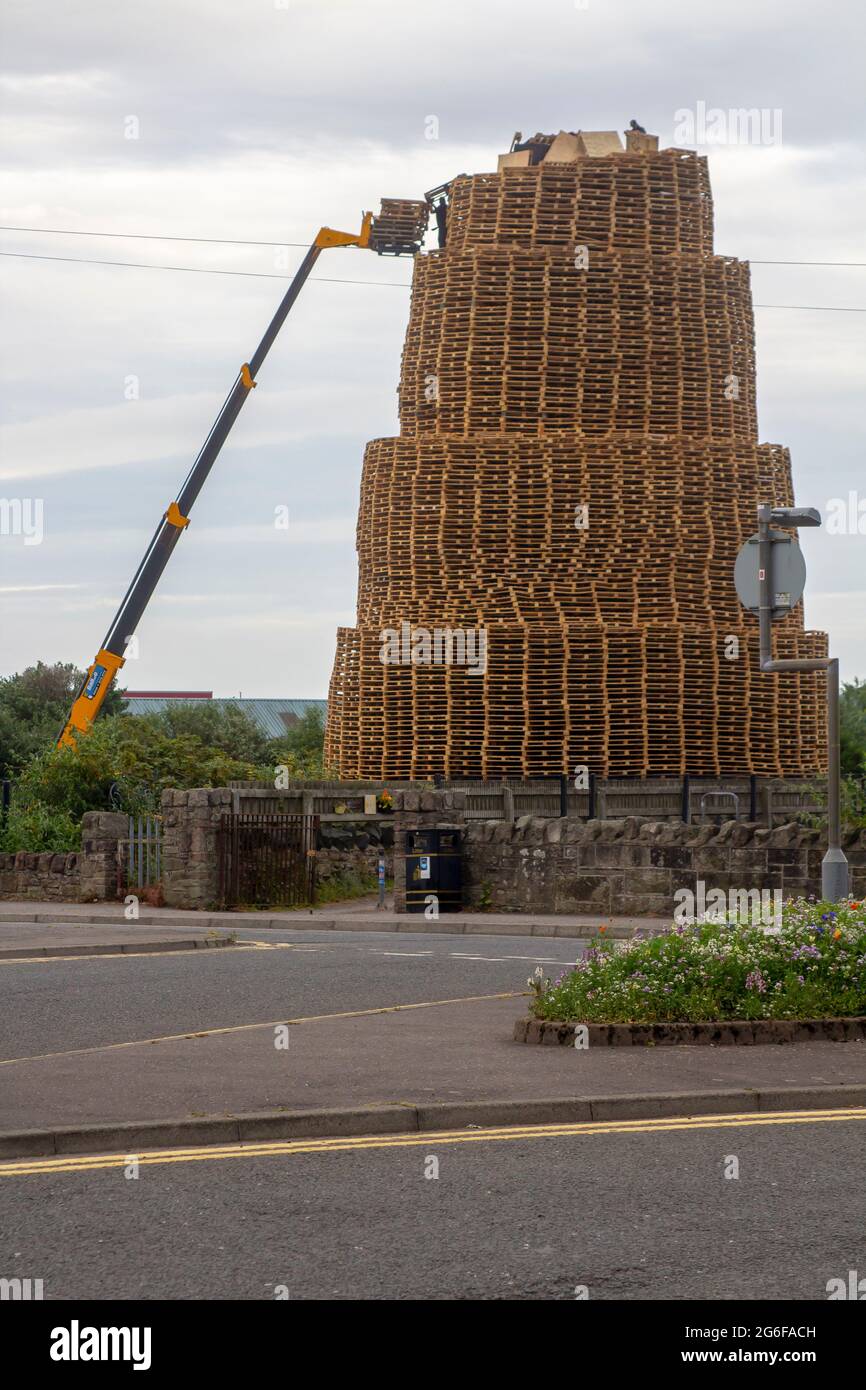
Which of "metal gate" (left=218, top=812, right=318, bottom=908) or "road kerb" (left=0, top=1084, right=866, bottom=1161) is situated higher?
"metal gate" (left=218, top=812, right=318, bottom=908)

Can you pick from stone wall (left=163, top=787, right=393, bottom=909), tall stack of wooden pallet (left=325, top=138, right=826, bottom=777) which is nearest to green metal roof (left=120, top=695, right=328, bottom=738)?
tall stack of wooden pallet (left=325, top=138, right=826, bottom=777)

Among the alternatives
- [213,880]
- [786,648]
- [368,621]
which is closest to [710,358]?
[786,648]

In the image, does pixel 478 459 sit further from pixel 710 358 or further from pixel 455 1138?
pixel 455 1138

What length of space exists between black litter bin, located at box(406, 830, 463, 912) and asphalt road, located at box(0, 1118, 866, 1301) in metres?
19.0

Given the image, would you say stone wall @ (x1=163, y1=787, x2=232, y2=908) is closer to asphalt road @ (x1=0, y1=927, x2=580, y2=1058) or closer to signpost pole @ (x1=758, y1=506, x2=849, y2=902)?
asphalt road @ (x1=0, y1=927, x2=580, y2=1058)

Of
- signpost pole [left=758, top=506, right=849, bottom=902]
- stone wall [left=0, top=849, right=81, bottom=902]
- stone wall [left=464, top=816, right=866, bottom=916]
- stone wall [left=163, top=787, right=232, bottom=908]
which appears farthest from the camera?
stone wall [left=0, top=849, right=81, bottom=902]

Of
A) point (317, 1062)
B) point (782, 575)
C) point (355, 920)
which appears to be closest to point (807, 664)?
point (782, 575)

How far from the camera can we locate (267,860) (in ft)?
99.3

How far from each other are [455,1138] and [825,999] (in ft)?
13.3

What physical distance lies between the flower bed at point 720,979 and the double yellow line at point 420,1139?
2106 mm

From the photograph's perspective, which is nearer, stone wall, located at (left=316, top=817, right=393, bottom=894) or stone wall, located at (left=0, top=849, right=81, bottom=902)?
stone wall, located at (left=0, top=849, right=81, bottom=902)

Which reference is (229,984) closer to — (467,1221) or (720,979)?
(720,979)

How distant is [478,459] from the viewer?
42312 millimetres

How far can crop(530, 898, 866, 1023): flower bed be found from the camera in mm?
11828
